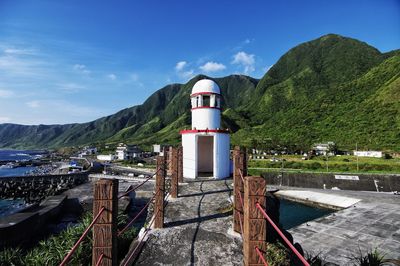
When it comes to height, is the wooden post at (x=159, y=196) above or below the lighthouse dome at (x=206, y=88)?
below

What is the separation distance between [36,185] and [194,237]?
4365cm

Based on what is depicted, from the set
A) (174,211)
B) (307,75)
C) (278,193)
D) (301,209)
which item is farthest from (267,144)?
(307,75)

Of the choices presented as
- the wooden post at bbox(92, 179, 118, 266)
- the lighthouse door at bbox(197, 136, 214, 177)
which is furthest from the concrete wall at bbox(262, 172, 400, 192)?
the wooden post at bbox(92, 179, 118, 266)

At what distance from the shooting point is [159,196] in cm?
766

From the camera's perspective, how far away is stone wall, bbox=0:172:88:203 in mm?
35562

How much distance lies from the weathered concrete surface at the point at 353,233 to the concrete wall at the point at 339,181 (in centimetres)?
967

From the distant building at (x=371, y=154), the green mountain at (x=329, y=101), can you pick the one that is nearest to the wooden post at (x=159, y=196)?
the distant building at (x=371, y=154)

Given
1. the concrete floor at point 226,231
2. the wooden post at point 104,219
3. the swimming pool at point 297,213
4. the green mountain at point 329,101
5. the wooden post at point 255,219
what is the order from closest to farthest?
the wooden post at point 255,219 → the wooden post at point 104,219 → the concrete floor at point 226,231 → the swimming pool at point 297,213 → the green mountain at point 329,101

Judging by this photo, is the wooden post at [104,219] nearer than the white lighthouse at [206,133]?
Yes

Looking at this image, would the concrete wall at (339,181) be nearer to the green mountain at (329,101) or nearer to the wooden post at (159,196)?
the green mountain at (329,101)

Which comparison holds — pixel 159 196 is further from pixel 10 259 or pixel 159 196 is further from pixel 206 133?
pixel 206 133

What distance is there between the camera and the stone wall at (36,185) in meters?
35.6

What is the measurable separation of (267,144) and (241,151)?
216 ft

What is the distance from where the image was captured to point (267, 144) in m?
70.8
